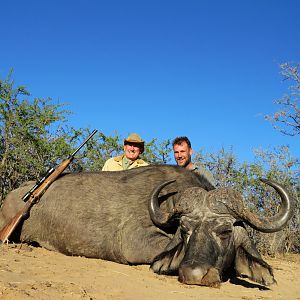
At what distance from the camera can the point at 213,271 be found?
12.9 feet

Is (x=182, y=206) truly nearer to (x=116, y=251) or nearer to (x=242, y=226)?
(x=242, y=226)

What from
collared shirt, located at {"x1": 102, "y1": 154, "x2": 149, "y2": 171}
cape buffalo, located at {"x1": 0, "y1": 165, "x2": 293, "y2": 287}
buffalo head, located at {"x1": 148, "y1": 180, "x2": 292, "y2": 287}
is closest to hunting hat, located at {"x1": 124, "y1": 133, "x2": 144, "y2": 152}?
collared shirt, located at {"x1": 102, "y1": 154, "x2": 149, "y2": 171}

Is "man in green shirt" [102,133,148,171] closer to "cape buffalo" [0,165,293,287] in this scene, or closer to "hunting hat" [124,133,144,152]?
"hunting hat" [124,133,144,152]

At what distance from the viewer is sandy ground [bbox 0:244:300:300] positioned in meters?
3.27

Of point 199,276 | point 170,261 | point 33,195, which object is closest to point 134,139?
point 33,195

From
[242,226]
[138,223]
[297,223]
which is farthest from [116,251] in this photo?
[297,223]

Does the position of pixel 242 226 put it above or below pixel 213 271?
above

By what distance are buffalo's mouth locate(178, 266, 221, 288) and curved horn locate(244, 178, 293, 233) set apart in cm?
91

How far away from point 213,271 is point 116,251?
202 centimetres

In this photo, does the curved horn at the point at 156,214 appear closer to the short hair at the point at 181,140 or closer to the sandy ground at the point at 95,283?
the sandy ground at the point at 95,283

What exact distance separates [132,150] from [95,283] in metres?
4.41

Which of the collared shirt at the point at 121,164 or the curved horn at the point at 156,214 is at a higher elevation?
the collared shirt at the point at 121,164

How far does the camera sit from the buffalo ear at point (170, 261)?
181 inches

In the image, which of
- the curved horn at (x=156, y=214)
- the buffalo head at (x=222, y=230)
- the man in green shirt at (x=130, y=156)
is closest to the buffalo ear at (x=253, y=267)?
the buffalo head at (x=222, y=230)
